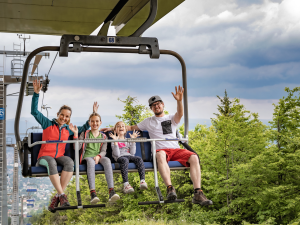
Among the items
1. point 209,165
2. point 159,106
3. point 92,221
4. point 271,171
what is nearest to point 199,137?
point 209,165

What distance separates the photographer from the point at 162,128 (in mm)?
4703

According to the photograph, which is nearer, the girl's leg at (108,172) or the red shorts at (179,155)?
the girl's leg at (108,172)

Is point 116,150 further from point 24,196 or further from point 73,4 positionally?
point 24,196

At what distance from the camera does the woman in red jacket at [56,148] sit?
390 centimetres

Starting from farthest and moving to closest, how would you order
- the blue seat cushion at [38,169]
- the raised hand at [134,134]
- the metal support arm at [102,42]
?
the raised hand at [134,134] → the blue seat cushion at [38,169] → the metal support arm at [102,42]

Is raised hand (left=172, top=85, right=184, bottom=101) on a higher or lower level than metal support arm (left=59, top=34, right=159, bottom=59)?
lower

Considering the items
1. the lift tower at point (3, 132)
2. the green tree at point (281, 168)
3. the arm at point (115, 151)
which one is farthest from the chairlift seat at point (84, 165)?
the lift tower at point (3, 132)

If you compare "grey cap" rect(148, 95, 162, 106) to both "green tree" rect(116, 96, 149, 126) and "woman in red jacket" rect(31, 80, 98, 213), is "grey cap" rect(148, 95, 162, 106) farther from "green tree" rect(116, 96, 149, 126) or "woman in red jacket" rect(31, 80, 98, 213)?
"green tree" rect(116, 96, 149, 126)

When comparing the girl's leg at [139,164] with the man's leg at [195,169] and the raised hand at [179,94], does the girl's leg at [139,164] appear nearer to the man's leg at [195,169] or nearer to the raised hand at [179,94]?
the man's leg at [195,169]

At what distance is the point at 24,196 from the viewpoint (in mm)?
27562

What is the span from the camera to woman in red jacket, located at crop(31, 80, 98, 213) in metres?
3.90

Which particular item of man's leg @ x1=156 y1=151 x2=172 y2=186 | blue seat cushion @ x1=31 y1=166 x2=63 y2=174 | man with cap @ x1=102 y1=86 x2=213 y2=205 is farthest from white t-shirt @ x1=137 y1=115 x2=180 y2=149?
blue seat cushion @ x1=31 y1=166 x2=63 y2=174

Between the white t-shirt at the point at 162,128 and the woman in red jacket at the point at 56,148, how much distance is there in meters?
0.77

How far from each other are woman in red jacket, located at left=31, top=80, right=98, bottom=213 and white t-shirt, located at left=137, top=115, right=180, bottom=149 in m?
0.77
